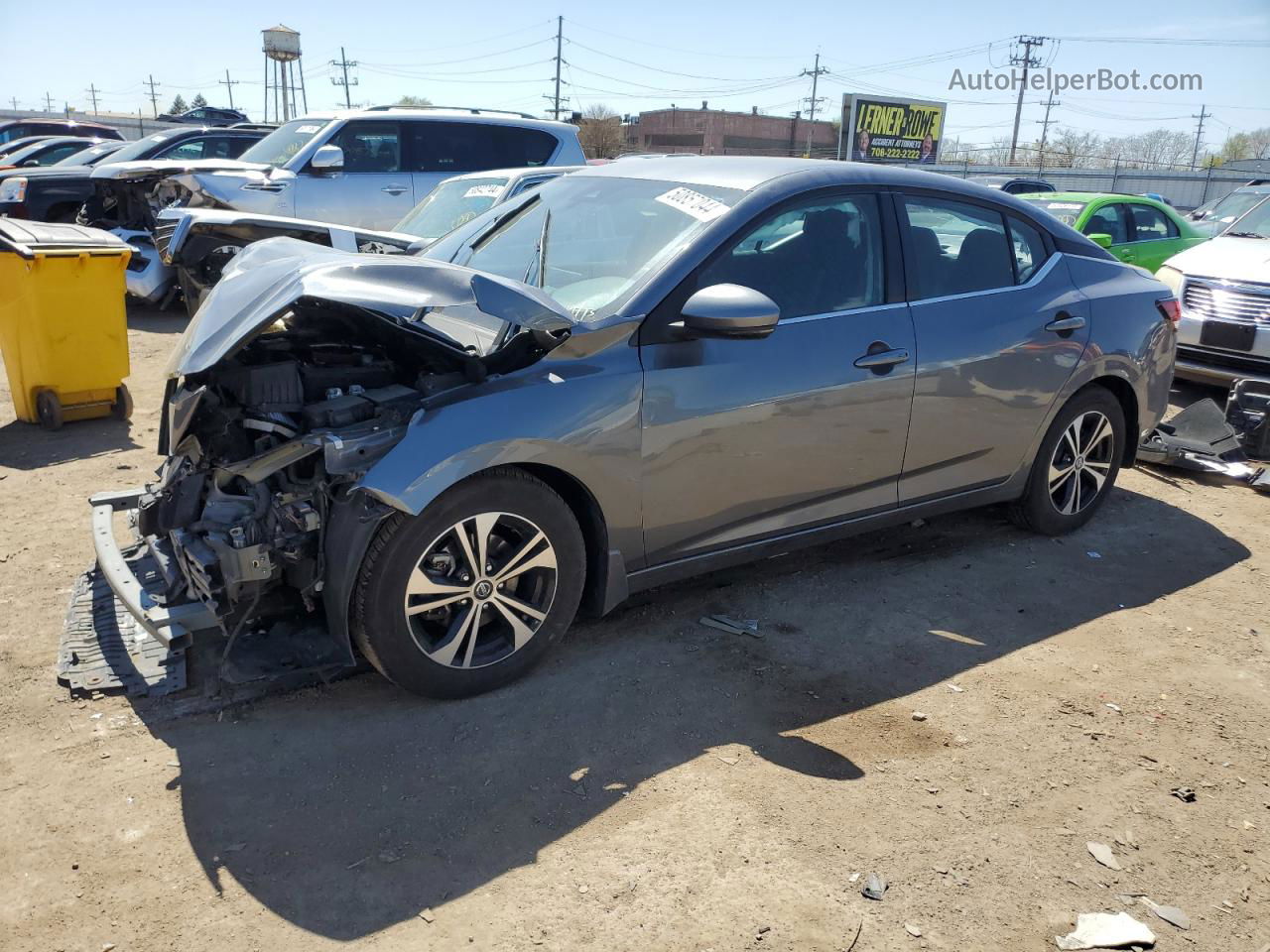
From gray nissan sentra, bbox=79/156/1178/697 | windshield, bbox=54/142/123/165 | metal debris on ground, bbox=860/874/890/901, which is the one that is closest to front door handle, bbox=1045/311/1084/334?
gray nissan sentra, bbox=79/156/1178/697

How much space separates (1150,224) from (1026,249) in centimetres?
786

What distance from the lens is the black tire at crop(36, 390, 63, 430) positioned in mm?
6574

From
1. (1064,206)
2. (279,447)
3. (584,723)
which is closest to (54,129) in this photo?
(1064,206)

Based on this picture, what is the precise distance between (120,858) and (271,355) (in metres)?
1.86

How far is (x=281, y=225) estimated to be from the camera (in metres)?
7.88

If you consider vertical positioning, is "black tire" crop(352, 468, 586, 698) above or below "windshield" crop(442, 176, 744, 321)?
below

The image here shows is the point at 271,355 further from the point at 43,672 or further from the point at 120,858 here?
the point at 120,858

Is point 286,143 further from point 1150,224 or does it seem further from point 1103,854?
point 1103,854

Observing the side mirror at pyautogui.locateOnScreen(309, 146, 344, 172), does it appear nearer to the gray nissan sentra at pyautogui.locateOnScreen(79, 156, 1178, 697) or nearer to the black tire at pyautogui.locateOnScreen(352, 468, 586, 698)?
the gray nissan sentra at pyautogui.locateOnScreen(79, 156, 1178, 697)

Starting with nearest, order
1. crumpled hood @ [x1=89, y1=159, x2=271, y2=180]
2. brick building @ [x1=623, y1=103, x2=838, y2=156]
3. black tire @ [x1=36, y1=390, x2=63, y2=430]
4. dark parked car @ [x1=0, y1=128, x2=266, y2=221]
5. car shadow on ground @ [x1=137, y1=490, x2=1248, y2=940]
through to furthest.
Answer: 1. car shadow on ground @ [x1=137, y1=490, x2=1248, y2=940]
2. black tire @ [x1=36, y1=390, x2=63, y2=430]
3. crumpled hood @ [x1=89, y1=159, x2=271, y2=180]
4. dark parked car @ [x1=0, y1=128, x2=266, y2=221]
5. brick building @ [x1=623, y1=103, x2=838, y2=156]

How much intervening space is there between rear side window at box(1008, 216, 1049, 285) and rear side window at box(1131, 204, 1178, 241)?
7397mm

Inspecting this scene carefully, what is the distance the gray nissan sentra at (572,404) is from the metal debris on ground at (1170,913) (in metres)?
1.84

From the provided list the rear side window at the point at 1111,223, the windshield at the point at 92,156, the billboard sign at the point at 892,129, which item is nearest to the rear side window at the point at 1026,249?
the rear side window at the point at 1111,223

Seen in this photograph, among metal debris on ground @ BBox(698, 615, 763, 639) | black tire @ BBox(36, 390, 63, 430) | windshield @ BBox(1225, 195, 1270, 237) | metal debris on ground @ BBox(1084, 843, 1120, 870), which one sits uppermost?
windshield @ BBox(1225, 195, 1270, 237)
